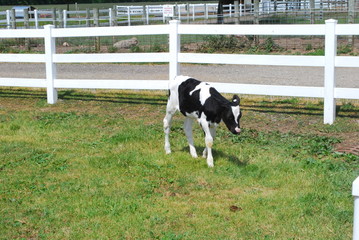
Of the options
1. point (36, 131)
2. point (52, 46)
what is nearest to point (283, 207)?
point (36, 131)

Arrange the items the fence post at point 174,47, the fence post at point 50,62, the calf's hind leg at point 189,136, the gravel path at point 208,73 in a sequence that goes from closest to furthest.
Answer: the calf's hind leg at point 189,136 → the fence post at point 174,47 → the fence post at point 50,62 → the gravel path at point 208,73

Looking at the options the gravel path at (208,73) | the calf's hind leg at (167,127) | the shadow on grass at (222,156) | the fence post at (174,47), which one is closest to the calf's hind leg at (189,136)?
the shadow on grass at (222,156)

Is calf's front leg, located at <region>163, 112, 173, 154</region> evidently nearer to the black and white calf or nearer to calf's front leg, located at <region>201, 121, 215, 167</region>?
the black and white calf

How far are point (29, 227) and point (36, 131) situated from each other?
4.20 meters

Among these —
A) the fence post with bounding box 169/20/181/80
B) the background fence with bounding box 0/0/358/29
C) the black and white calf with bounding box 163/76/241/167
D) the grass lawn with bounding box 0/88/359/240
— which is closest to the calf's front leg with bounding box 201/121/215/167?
the black and white calf with bounding box 163/76/241/167

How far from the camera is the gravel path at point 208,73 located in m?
14.5

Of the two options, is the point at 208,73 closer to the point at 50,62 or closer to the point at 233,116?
the point at 50,62

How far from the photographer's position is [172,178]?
7.01 metres

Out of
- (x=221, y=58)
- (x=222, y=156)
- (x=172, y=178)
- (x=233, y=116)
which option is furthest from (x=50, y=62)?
(x=233, y=116)

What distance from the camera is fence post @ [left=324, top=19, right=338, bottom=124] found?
9.62m

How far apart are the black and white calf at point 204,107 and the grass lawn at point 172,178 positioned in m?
0.41

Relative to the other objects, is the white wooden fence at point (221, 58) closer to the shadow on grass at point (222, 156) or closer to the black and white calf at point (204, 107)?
the shadow on grass at point (222, 156)

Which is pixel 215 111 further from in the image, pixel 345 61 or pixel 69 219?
pixel 345 61

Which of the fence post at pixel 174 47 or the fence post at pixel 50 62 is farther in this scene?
the fence post at pixel 50 62
